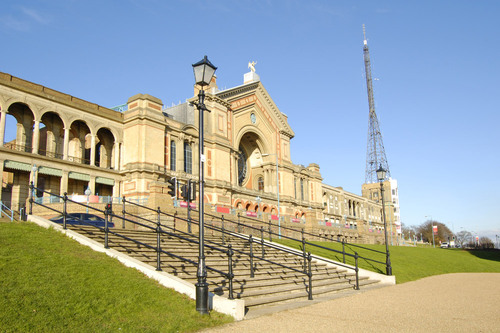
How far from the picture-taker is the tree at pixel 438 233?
12436cm

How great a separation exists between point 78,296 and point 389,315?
6595mm

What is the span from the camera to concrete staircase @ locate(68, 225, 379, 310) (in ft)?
35.8

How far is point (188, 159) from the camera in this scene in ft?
147

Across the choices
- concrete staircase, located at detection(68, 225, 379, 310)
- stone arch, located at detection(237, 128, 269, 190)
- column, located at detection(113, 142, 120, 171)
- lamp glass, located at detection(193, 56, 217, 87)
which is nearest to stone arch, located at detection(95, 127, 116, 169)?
column, located at detection(113, 142, 120, 171)

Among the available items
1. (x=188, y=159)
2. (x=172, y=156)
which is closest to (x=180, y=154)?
(x=172, y=156)

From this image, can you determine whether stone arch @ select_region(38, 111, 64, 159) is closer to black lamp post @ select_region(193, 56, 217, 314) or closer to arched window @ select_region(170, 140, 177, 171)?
arched window @ select_region(170, 140, 177, 171)

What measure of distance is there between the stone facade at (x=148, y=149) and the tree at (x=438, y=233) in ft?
268

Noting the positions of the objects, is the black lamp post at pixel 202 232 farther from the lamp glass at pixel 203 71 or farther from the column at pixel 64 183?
the column at pixel 64 183

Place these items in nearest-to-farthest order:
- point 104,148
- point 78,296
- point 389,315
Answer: point 78,296, point 389,315, point 104,148

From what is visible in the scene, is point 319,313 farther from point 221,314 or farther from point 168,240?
point 168,240

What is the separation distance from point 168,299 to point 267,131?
160 ft

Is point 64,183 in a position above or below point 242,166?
below

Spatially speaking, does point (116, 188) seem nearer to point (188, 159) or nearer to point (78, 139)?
point (78, 139)

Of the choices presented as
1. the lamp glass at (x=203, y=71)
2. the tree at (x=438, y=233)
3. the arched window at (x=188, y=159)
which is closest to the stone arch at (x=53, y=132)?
the arched window at (x=188, y=159)
